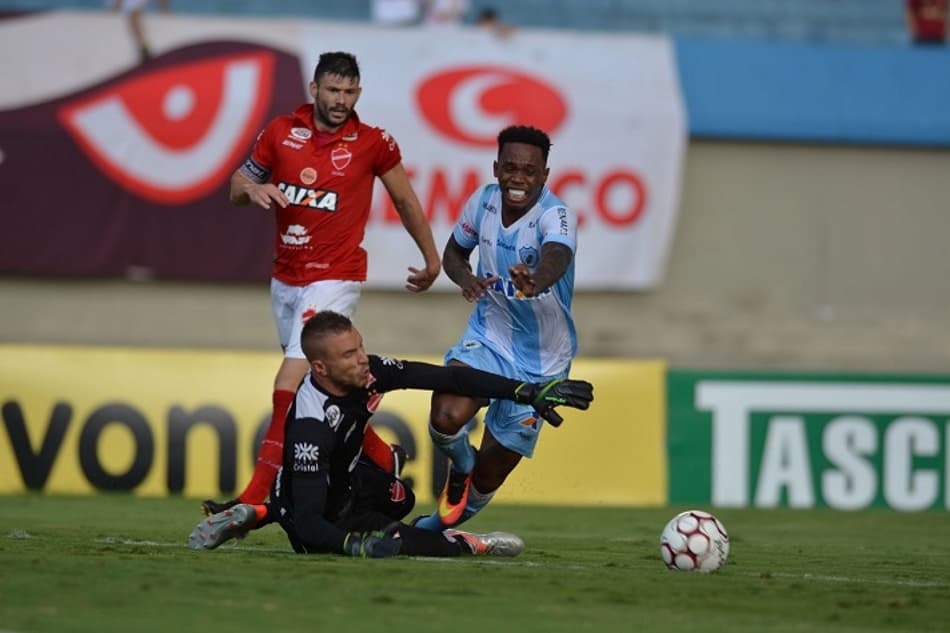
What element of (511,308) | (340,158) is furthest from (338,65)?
(511,308)

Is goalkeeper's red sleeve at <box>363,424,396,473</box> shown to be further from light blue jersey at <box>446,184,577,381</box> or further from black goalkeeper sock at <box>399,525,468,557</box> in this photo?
light blue jersey at <box>446,184,577,381</box>

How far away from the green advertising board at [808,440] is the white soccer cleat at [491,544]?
728 cm

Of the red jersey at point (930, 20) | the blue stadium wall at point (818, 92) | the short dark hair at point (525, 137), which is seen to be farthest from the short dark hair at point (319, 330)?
the red jersey at point (930, 20)

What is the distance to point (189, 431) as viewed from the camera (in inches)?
576

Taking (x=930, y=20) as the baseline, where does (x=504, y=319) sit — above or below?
below

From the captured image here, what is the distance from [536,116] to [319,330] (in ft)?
29.4

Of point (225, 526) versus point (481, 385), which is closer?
point (225, 526)

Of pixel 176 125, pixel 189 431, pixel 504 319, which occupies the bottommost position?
pixel 189 431

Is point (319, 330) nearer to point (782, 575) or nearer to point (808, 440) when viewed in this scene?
point (782, 575)

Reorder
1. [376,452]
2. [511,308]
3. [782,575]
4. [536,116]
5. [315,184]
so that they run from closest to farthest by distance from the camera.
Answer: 1. [782,575]
2. [376,452]
3. [511,308]
4. [315,184]
5. [536,116]

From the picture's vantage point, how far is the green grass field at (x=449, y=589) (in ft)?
18.6

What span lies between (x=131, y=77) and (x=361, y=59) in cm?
208

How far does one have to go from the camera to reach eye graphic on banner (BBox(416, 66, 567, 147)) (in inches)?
635

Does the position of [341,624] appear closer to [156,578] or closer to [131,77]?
[156,578]
